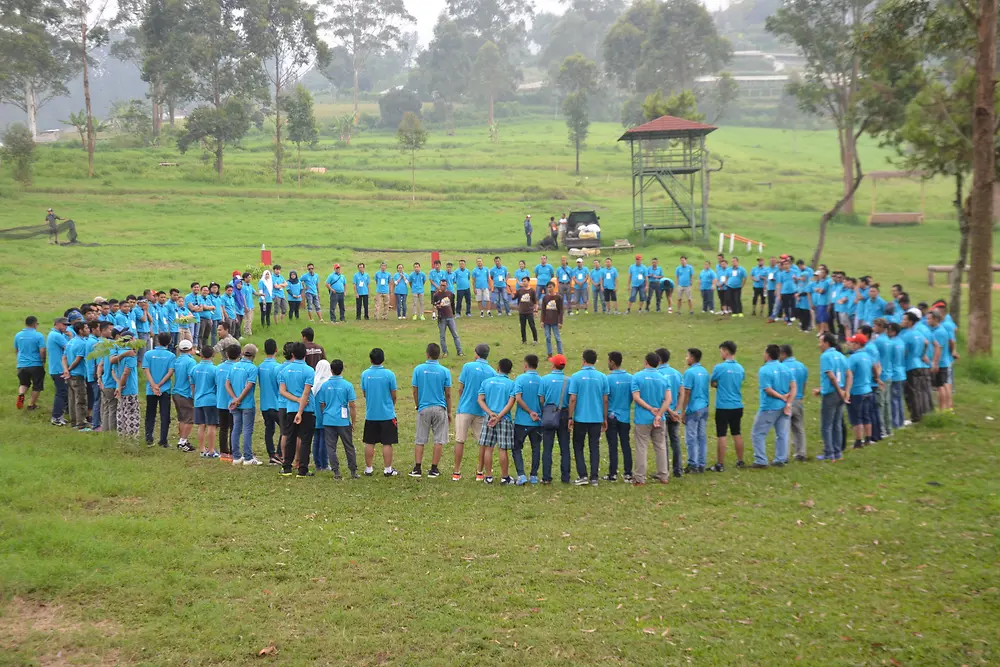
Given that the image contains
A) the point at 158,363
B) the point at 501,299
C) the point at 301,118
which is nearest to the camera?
the point at 158,363

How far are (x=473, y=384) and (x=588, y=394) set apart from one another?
1.63 metres

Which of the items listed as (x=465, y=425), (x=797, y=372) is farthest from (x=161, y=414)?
(x=797, y=372)

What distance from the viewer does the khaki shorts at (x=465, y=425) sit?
11828mm

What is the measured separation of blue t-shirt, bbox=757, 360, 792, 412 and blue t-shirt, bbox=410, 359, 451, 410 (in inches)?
176

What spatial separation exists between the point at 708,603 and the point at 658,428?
3.86 m

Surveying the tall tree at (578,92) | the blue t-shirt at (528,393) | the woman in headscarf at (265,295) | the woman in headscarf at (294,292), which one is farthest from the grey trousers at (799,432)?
the tall tree at (578,92)

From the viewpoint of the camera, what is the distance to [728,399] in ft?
39.4

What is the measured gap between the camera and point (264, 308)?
2305 cm

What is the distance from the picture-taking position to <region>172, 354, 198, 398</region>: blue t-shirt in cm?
1292

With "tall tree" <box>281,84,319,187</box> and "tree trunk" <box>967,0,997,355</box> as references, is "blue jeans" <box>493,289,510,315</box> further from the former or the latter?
"tall tree" <box>281,84,319,187</box>

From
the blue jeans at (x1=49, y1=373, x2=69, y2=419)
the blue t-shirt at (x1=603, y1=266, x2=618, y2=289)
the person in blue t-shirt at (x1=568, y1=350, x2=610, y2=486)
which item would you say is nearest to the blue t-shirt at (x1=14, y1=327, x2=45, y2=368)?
the blue jeans at (x1=49, y1=373, x2=69, y2=419)

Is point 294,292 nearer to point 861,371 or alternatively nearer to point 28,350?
point 28,350

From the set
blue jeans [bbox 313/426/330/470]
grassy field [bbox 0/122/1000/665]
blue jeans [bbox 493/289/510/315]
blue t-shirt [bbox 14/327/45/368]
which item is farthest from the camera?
blue jeans [bbox 493/289/510/315]

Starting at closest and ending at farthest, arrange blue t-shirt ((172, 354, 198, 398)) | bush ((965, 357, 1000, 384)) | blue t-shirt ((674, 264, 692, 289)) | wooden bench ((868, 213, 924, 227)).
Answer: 1. blue t-shirt ((172, 354, 198, 398))
2. bush ((965, 357, 1000, 384))
3. blue t-shirt ((674, 264, 692, 289))
4. wooden bench ((868, 213, 924, 227))
